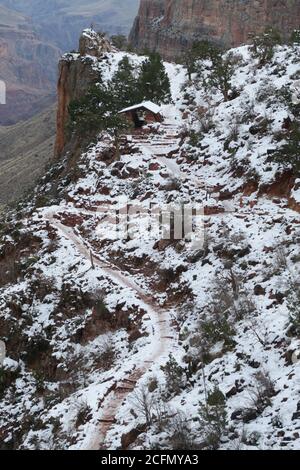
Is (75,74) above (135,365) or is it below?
below

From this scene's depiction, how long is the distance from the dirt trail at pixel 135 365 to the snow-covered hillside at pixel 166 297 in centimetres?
6

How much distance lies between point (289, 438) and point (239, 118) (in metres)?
26.1

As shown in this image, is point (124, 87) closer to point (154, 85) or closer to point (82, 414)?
point (154, 85)

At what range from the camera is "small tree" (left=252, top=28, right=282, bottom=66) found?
43938 millimetres

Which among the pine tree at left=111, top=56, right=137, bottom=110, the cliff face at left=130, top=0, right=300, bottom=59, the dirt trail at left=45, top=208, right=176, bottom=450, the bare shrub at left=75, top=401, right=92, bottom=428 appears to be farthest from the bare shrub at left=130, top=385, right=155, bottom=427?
the cliff face at left=130, top=0, right=300, bottom=59

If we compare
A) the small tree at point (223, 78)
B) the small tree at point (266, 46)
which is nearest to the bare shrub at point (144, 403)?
the small tree at point (223, 78)

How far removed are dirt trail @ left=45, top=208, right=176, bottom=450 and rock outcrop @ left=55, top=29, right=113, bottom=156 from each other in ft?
86.4

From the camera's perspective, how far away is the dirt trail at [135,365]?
1664 cm

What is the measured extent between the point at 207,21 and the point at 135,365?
12394cm

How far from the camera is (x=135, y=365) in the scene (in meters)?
19.5

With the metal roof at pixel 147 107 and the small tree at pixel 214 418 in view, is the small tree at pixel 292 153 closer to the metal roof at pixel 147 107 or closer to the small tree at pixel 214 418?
the small tree at pixel 214 418

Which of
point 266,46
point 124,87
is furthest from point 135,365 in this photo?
point 124,87

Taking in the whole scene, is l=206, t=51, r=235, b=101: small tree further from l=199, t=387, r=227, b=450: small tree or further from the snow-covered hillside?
l=199, t=387, r=227, b=450: small tree

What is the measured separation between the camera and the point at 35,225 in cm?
3312
